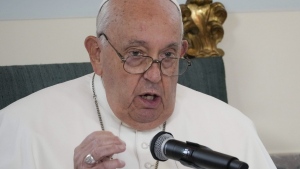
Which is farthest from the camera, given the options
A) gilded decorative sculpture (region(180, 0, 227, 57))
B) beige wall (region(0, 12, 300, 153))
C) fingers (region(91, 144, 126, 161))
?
beige wall (region(0, 12, 300, 153))

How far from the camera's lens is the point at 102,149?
1.87 metres

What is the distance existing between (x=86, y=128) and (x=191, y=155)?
40.1 inches

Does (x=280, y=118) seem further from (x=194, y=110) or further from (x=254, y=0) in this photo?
(x=194, y=110)

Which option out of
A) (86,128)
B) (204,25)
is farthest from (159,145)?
(204,25)

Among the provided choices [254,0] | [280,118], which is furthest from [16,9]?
[280,118]

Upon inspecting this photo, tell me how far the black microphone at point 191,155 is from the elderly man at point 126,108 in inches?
18.1

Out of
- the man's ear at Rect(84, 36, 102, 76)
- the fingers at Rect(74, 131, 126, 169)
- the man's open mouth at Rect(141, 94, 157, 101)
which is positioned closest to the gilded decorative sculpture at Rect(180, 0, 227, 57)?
the man's ear at Rect(84, 36, 102, 76)

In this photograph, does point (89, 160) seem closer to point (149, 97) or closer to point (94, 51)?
point (149, 97)

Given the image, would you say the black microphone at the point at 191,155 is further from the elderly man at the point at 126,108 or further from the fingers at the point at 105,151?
the elderly man at the point at 126,108

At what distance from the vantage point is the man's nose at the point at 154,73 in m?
2.24

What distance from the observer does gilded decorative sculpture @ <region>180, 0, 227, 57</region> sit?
3443mm

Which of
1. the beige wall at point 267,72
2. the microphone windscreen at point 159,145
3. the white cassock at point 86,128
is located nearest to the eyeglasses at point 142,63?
the white cassock at point 86,128

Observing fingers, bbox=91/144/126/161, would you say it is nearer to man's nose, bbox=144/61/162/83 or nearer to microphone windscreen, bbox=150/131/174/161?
microphone windscreen, bbox=150/131/174/161

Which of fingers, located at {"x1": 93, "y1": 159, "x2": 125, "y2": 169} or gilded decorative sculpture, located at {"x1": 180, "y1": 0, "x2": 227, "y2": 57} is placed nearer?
fingers, located at {"x1": 93, "y1": 159, "x2": 125, "y2": 169}
